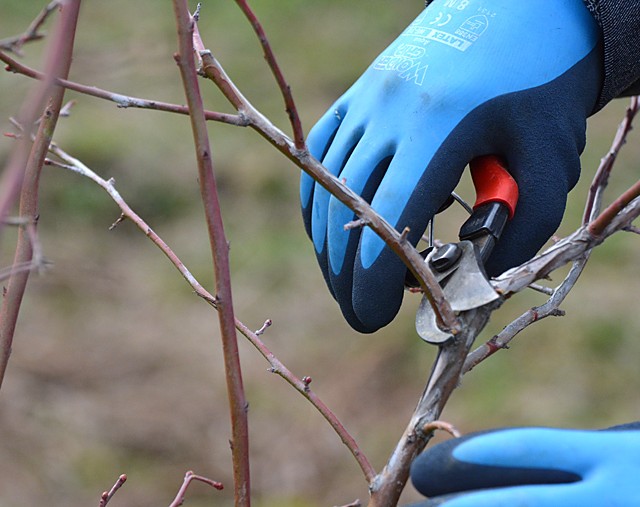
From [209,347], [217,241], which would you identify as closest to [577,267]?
[217,241]

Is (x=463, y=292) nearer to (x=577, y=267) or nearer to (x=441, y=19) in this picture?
(x=577, y=267)

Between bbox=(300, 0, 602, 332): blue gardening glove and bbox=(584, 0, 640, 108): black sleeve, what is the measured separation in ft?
0.09

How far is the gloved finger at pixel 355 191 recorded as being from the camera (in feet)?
4.35

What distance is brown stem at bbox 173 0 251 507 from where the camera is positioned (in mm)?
810

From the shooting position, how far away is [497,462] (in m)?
0.86

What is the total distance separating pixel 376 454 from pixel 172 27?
371cm

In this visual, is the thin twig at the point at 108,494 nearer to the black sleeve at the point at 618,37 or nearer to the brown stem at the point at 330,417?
the brown stem at the point at 330,417

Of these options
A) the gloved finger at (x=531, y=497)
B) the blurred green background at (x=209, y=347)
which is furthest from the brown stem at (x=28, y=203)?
the blurred green background at (x=209, y=347)

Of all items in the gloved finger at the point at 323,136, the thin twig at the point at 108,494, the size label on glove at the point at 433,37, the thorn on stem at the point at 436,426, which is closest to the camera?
the thorn on stem at the point at 436,426

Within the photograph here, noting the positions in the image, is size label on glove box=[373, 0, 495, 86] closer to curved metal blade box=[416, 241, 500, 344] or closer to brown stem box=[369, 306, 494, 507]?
curved metal blade box=[416, 241, 500, 344]

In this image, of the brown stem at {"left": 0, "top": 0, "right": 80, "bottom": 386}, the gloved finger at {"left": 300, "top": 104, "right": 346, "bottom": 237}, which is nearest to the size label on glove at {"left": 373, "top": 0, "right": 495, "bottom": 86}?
the gloved finger at {"left": 300, "top": 104, "right": 346, "bottom": 237}

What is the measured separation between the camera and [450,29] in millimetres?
1440

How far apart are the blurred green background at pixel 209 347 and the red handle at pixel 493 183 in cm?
129

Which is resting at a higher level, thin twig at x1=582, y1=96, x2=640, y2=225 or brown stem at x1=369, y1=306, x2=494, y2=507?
thin twig at x1=582, y1=96, x2=640, y2=225
